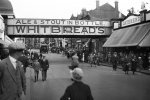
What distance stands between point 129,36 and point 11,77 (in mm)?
30281

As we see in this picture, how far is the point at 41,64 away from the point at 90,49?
4150 centimetres

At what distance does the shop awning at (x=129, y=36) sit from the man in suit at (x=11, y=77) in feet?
84.0

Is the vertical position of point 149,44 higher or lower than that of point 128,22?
lower

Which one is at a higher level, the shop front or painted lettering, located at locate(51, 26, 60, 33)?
painted lettering, located at locate(51, 26, 60, 33)

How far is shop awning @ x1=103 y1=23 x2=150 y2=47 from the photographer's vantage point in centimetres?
3073

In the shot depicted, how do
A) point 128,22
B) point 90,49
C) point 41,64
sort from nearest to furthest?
1. point 41,64
2. point 128,22
3. point 90,49

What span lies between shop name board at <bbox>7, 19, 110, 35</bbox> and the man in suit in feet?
130

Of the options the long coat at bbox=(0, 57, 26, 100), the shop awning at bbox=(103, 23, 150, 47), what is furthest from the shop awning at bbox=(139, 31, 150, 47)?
the long coat at bbox=(0, 57, 26, 100)

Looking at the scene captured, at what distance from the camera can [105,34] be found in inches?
1863

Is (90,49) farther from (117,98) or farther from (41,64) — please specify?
(117,98)

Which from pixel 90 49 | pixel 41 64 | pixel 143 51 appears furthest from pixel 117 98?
pixel 90 49

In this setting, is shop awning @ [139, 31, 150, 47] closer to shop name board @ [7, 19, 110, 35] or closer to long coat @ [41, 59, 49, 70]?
long coat @ [41, 59, 49, 70]

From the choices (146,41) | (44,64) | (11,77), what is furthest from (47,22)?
(11,77)

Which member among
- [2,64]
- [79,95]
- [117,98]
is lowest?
[117,98]
